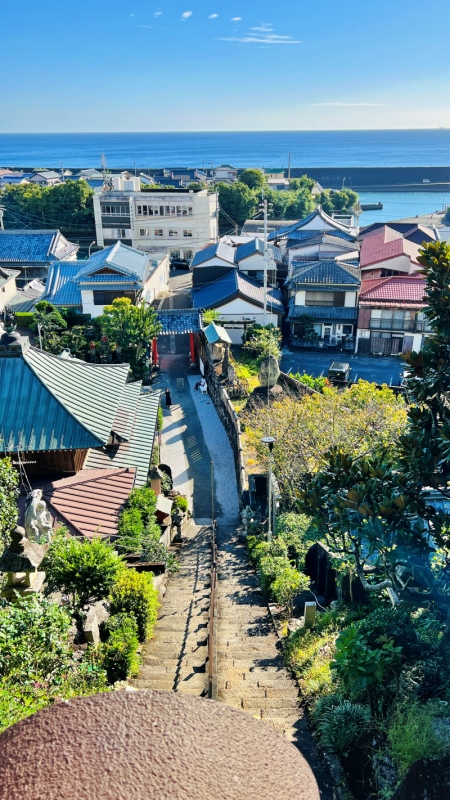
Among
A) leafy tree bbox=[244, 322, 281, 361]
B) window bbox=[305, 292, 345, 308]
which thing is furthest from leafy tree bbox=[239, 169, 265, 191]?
leafy tree bbox=[244, 322, 281, 361]

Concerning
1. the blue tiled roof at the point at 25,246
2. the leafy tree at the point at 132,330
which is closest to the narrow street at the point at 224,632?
the leafy tree at the point at 132,330

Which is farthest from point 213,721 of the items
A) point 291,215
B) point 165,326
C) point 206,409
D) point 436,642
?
point 291,215

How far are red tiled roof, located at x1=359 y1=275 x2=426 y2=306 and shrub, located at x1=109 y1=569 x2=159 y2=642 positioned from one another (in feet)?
113

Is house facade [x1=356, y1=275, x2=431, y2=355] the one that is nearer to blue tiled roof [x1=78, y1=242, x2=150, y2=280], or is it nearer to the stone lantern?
blue tiled roof [x1=78, y1=242, x2=150, y2=280]

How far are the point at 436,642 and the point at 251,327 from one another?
110 ft

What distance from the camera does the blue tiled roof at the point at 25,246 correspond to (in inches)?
2009

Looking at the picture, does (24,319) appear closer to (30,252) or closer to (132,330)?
(132,330)

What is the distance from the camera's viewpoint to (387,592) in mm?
10531

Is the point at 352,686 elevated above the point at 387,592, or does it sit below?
above

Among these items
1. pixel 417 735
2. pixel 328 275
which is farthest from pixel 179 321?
pixel 417 735

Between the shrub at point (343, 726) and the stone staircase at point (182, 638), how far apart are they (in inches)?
81.6

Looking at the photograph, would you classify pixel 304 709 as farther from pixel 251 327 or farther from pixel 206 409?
pixel 251 327

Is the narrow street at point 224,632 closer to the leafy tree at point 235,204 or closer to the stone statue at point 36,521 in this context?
the stone statue at point 36,521

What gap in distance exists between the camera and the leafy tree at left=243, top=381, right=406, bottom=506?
701 inches
